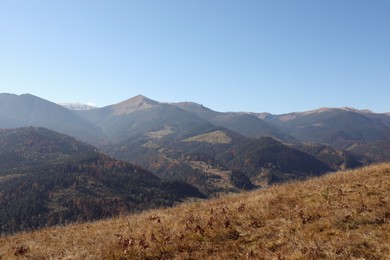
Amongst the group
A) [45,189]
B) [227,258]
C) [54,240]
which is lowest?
[45,189]

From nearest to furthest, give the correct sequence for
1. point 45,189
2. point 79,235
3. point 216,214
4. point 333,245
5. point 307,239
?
1. point 333,245
2. point 307,239
3. point 216,214
4. point 79,235
5. point 45,189

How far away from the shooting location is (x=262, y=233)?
13.6 m

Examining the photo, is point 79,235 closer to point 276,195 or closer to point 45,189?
point 276,195

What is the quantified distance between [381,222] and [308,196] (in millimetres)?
4770

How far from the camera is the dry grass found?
11.7 metres

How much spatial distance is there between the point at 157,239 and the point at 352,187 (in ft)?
32.7

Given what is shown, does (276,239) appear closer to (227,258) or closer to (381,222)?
(227,258)

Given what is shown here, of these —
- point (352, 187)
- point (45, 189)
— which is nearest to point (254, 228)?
point (352, 187)

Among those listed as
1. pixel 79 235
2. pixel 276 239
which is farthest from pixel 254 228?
pixel 79 235

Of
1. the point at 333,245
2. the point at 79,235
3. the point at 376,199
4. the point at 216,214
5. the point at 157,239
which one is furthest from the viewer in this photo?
the point at 79,235

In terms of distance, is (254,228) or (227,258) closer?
(227,258)

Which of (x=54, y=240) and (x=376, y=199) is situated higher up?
(x=376, y=199)

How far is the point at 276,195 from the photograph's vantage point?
18.8 m

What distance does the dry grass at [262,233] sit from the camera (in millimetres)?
11656
